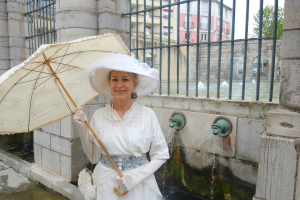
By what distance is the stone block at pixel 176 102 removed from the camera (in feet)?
12.7

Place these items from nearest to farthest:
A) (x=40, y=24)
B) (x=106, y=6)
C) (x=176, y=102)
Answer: (x=106, y=6) → (x=176, y=102) → (x=40, y=24)

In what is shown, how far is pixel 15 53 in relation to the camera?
6.45 m

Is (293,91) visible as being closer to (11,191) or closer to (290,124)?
(290,124)

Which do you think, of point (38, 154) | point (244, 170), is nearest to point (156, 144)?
point (244, 170)

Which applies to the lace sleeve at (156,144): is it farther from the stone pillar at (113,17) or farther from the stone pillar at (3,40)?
the stone pillar at (3,40)

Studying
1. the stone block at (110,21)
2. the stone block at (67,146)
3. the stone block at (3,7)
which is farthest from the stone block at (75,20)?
the stone block at (3,7)

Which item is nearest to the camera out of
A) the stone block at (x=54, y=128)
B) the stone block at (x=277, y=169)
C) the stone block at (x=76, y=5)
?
the stone block at (x=277, y=169)

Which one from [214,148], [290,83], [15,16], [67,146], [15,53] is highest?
[15,16]

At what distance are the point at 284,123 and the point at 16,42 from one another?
6.94 meters

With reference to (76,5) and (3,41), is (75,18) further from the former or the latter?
(3,41)

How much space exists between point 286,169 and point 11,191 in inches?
167

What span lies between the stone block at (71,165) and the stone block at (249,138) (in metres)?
2.69

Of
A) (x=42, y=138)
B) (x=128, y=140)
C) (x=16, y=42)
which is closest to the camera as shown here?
(x=128, y=140)

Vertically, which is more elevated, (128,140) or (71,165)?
(128,140)
